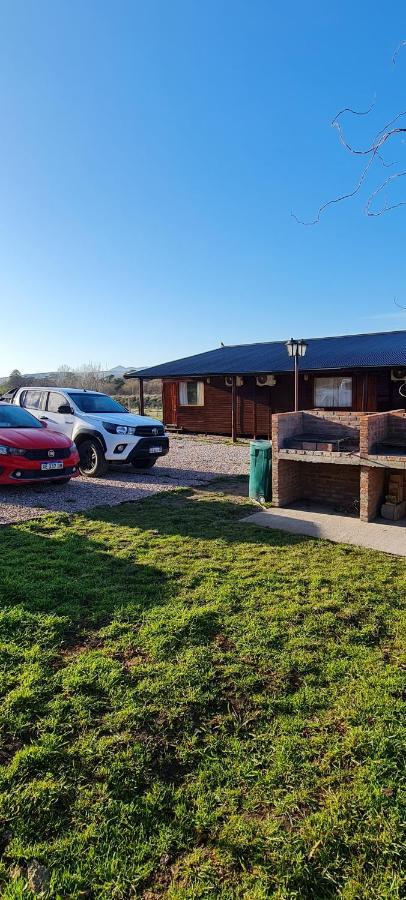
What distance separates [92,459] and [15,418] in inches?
66.6

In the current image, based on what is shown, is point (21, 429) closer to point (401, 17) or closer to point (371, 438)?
point (371, 438)

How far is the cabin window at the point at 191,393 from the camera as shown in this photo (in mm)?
19391

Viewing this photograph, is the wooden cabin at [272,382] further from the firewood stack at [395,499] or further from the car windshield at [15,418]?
the car windshield at [15,418]

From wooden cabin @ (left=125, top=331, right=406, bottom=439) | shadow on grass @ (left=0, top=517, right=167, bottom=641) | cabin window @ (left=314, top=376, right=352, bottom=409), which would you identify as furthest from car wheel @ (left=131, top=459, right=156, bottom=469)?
cabin window @ (left=314, top=376, right=352, bottom=409)

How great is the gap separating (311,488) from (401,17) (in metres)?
6.18

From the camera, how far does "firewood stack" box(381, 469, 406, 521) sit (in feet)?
22.6

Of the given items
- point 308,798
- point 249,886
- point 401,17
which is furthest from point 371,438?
point 249,886

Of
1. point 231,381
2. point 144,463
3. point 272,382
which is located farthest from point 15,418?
point 231,381

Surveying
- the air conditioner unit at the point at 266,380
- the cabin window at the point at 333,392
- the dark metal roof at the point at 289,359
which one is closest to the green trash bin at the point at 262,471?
the dark metal roof at the point at 289,359

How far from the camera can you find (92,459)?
10.1 meters

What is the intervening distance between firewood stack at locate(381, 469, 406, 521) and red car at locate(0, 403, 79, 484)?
16.7ft

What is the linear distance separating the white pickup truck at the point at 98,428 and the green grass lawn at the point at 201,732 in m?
5.19

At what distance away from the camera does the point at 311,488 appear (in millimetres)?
8242

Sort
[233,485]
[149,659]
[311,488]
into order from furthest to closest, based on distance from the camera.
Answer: [233,485] < [311,488] < [149,659]
